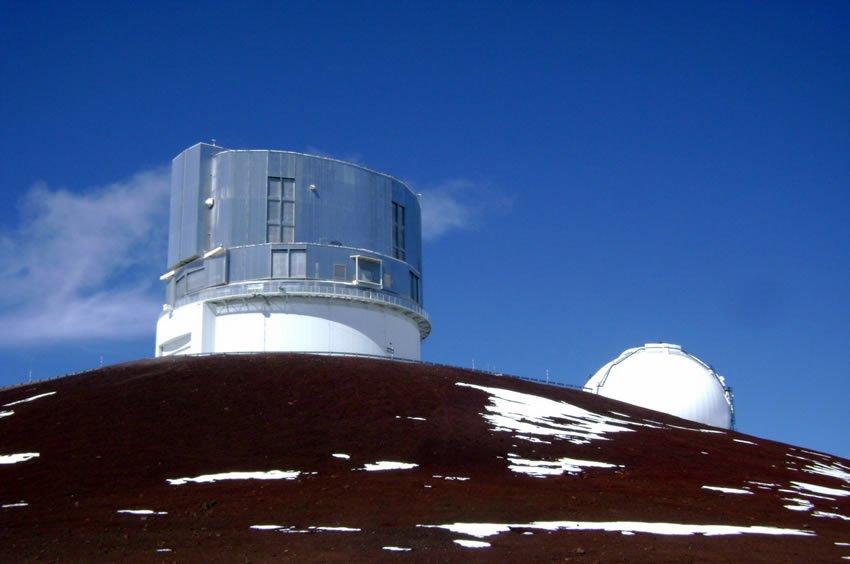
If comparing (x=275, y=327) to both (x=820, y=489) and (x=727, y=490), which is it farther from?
(x=820, y=489)

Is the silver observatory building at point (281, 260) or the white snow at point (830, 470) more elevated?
the silver observatory building at point (281, 260)

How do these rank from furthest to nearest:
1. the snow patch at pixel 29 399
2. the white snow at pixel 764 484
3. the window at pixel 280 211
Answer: the window at pixel 280 211 → the snow patch at pixel 29 399 → the white snow at pixel 764 484

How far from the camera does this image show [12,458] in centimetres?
2927

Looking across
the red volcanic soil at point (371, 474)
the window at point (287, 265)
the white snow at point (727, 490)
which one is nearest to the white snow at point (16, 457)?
the red volcanic soil at point (371, 474)

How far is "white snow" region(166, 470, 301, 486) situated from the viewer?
2705cm

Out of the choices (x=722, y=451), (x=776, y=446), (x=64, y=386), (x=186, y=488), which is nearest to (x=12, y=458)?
(x=186, y=488)

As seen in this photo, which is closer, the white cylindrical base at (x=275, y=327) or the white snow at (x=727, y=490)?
the white snow at (x=727, y=490)

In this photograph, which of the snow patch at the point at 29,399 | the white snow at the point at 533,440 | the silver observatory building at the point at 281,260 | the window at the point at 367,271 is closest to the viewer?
the white snow at the point at 533,440

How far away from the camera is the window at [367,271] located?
167 feet

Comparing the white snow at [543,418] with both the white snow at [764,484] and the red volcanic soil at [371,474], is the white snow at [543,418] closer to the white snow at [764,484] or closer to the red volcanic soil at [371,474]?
the red volcanic soil at [371,474]

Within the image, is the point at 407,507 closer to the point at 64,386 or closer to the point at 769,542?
the point at 769,542

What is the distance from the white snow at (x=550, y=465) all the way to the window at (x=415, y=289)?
2318 cm

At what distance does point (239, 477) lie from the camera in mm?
27438

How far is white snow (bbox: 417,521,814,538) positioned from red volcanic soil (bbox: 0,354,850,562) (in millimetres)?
104
